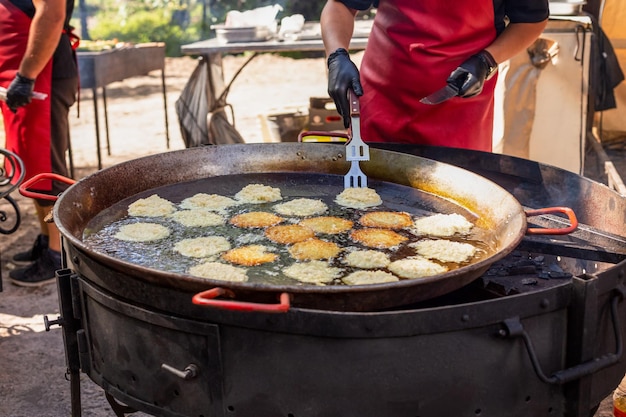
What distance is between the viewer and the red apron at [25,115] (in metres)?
4.74

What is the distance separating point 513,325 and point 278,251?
95 cm

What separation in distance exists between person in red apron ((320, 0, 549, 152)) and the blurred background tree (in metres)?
10.9

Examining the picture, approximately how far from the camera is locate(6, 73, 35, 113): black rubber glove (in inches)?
177

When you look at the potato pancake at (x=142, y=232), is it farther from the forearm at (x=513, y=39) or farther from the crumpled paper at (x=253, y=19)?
the crumpled paper at (x=253, y=19)

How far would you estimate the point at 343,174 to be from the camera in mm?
3215

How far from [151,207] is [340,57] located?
39.7 inches

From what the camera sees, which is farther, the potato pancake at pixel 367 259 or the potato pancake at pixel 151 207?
the potato pancake at pixel 151 207

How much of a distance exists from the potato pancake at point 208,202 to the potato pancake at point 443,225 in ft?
2.49

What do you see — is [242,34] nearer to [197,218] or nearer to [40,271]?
[40,271]

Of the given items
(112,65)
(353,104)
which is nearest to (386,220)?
(353,104)

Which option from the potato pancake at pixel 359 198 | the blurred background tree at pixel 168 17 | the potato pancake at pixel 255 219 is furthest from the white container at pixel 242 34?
the blurred background tree at pixel 168 17

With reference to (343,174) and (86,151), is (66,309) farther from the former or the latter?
(86,151)

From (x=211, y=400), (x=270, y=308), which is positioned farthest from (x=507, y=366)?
(x=211, y=400)

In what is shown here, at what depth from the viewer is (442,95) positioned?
2971 millimetres
